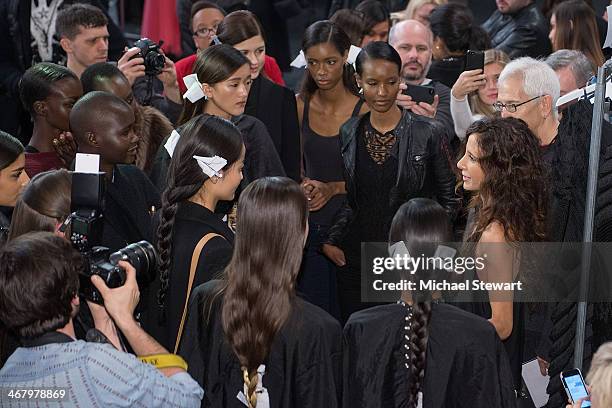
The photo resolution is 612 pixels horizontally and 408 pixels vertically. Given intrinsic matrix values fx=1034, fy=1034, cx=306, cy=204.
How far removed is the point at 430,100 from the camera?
4.68 meters

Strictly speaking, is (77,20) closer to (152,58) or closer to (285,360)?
(152,58)

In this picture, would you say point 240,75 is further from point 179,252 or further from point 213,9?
point 213,9

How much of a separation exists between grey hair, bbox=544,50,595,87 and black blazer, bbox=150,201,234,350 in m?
1.87

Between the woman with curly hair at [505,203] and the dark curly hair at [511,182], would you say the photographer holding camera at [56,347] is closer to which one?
the woman with curly hair at [505,203]

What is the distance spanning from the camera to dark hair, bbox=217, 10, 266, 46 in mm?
4785

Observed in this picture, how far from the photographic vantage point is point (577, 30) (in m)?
→ 5.56

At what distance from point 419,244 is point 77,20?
3.11 m

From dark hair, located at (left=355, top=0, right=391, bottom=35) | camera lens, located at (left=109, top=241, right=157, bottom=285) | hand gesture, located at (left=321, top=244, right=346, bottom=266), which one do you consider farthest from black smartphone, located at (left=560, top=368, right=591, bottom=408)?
dark hair, located at (left=355, top=0, right=391, bottom=35)

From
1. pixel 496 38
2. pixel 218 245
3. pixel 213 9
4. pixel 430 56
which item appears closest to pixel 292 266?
pixel 218 245

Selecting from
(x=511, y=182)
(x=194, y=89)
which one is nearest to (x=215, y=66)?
(x=194, y=89)

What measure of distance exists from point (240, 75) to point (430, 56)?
141 cm

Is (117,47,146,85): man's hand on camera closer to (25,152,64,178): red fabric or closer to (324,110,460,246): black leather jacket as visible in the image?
(25,152,64,178): red fabric

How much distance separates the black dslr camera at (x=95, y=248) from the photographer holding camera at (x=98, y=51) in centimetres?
213

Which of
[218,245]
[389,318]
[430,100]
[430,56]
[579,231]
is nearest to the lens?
[389,318]
